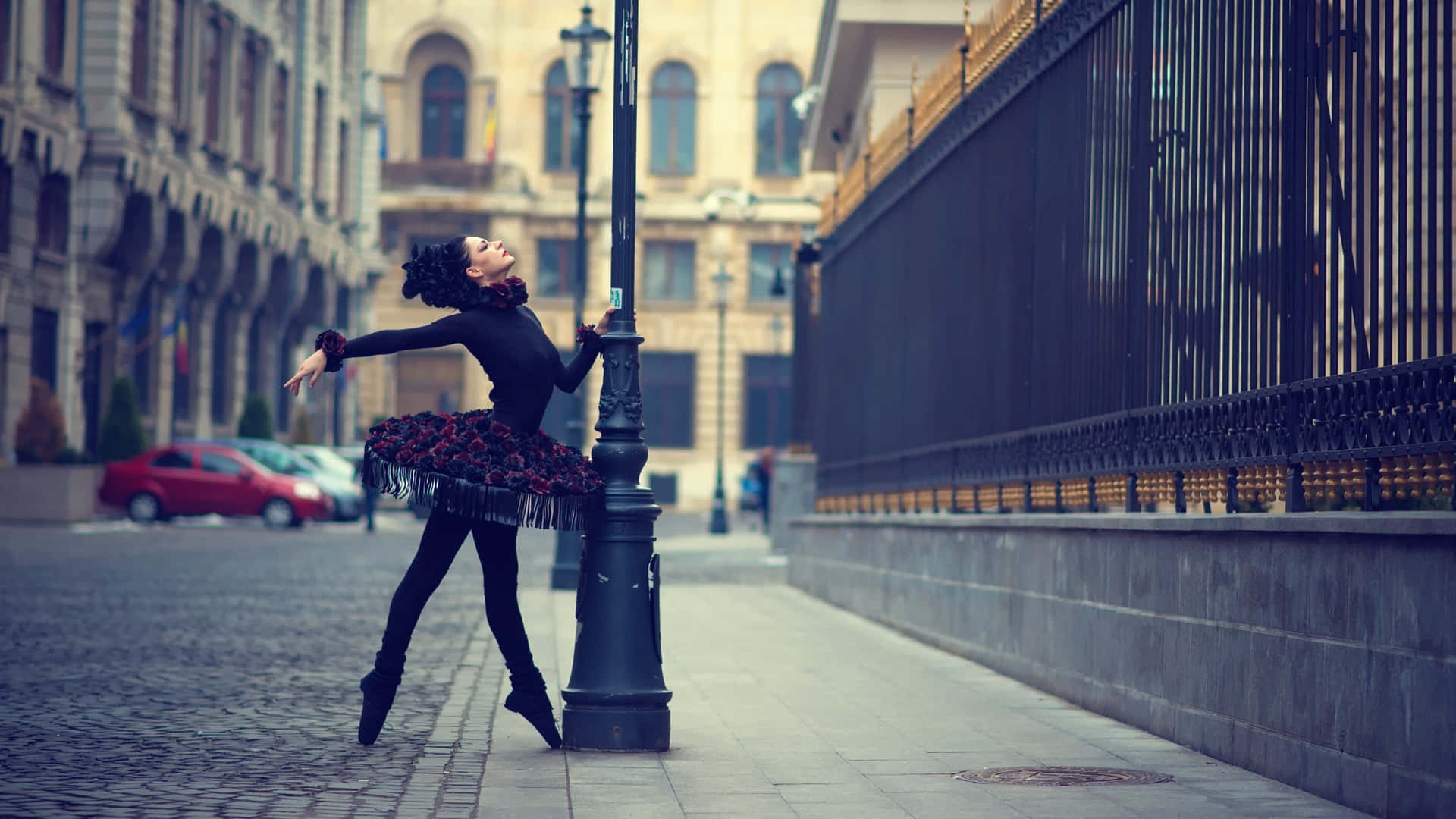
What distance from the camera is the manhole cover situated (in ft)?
22.7

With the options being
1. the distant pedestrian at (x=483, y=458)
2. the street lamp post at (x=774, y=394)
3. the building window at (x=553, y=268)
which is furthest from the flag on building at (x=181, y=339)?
the distant pedestrian at (x=483, y=458)

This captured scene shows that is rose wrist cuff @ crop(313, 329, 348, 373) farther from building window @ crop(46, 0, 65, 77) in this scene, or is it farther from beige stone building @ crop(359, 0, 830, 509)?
beige stone building @ crop(359, 0, 830, 509)

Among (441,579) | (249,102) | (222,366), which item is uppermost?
(249,102)

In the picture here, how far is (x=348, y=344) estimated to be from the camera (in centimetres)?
747

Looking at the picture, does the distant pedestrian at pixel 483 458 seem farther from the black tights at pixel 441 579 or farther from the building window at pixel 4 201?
the building window at pixel 4 201

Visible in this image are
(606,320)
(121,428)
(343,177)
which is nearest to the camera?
(606,320)

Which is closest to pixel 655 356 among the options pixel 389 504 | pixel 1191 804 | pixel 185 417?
pixel 389 504

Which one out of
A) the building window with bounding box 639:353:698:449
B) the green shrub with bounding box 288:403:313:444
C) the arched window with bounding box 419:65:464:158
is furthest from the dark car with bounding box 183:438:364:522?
the arched window with bounding box 419:65:464:158

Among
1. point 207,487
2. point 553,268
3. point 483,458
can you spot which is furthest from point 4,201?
point 483,458

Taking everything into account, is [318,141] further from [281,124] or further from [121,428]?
[121,428]

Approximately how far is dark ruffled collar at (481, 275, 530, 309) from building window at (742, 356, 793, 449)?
5487 centimetres

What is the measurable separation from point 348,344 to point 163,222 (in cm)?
3709

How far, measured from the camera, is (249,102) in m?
50.9

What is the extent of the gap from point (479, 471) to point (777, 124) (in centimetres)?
5712
